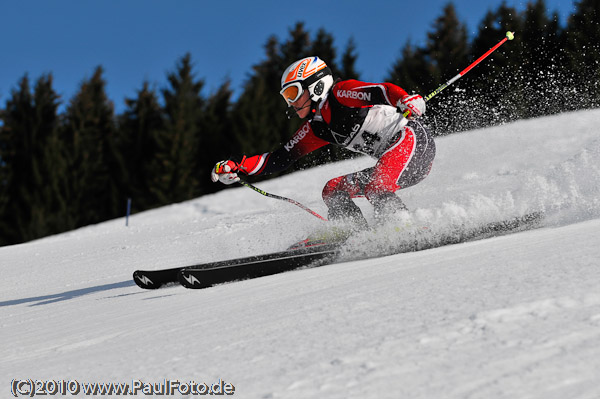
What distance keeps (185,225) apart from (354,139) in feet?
18.2

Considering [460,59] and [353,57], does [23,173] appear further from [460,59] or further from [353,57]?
[460,59]

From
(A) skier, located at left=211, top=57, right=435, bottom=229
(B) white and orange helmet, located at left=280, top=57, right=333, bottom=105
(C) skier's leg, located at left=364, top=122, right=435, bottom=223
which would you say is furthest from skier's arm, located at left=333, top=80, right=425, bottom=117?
(C) skier's leg, located at left=364, top=122, right=435, bottom=223

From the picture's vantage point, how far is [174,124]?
22.0 metres

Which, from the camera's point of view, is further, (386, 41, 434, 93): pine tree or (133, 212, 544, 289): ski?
(386, 41, 434, 93): pine tree

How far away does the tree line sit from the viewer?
716 inches

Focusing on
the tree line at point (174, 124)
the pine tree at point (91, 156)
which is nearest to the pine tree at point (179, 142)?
the tree line at point (174, 124)

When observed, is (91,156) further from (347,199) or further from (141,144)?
(347,199)

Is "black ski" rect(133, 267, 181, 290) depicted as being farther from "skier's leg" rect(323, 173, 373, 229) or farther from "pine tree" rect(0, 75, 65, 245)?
"pine tree" rect(0, 75, 65, 245)

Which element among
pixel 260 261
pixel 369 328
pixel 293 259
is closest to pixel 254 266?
pixel 260 261

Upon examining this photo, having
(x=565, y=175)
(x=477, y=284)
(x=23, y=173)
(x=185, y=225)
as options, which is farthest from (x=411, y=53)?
(x=477, y=284)

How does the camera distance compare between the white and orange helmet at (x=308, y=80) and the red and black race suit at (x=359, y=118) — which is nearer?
the red and black race suit at (x=359, y=118)

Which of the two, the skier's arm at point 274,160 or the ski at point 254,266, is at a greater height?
the skier's arm at point 274,160

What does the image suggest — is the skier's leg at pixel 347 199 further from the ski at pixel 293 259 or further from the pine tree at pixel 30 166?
the pine tree at pixel 30 166

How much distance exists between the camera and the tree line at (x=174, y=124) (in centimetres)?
1819
